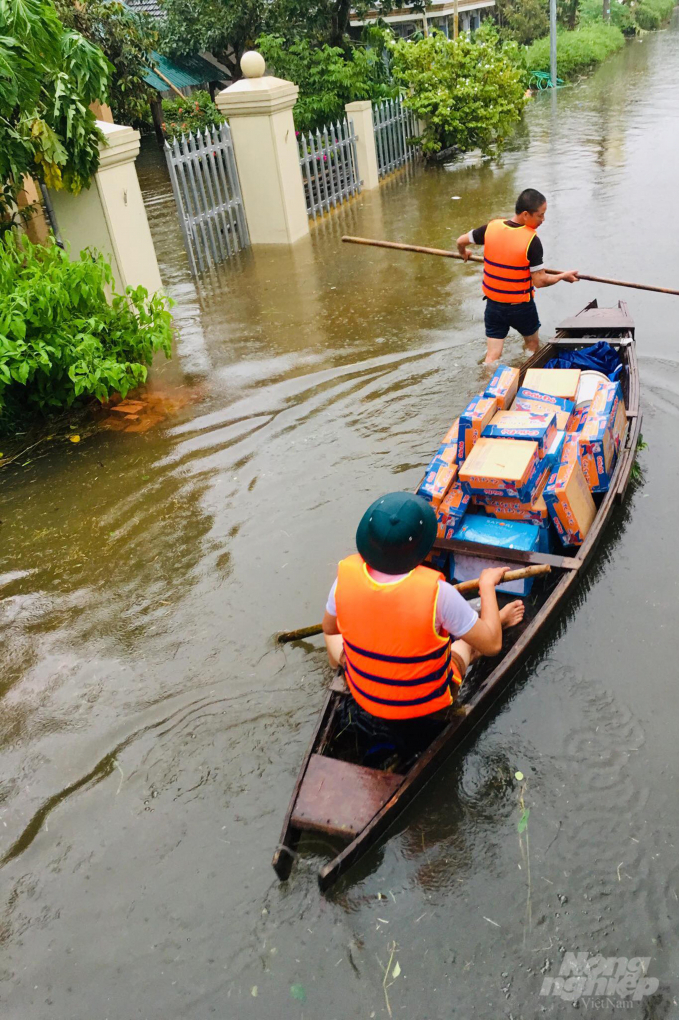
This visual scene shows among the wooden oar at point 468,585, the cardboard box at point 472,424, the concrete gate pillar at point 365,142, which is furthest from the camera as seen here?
the concrete gate pillar at point 365,142

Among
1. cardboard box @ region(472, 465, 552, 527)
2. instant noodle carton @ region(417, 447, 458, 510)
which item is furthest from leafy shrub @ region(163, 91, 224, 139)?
cardboard box @ region(472, 465, 552, 527)

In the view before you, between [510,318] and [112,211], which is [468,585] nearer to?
[510,318]

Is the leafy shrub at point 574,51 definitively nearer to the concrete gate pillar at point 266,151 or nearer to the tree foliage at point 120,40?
the tree foliage at point 120,40

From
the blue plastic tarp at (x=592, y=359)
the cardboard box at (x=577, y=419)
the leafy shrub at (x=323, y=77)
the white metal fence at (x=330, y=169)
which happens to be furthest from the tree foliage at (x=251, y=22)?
the cardboard box at (x=577, y=419)

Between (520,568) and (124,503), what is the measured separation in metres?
3.21

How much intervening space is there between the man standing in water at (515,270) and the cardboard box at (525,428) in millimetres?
2085

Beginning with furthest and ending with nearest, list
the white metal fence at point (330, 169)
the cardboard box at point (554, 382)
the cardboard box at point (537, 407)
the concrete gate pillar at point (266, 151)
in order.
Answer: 1. the white metal fence at point (330, 169)
2. the concrete gate pillar at point (266, 151)
3. the cardboard box at point (554, 382)
4. the cardboard box at point (537, 407)

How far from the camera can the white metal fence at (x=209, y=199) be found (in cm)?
1077

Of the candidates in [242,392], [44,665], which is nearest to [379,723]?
[44,665]

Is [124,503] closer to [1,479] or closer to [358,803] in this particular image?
[1,479]

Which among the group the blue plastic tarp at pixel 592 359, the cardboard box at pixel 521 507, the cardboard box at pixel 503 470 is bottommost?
the blue plastic tarp at pixel 592 359

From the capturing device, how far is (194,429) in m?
7.20

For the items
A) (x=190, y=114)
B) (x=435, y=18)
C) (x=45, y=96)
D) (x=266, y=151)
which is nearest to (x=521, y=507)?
(x=45, y=96)

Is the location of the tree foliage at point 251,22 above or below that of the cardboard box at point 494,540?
above
